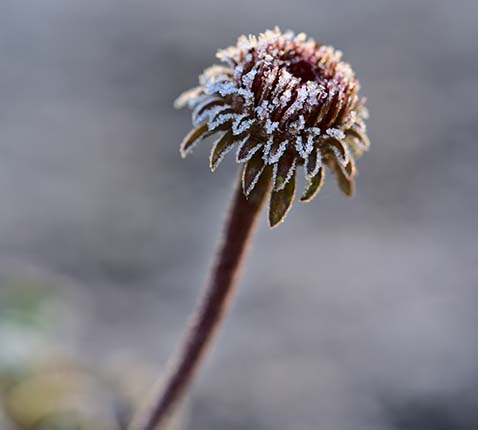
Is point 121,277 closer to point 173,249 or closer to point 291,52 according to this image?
point 173,249

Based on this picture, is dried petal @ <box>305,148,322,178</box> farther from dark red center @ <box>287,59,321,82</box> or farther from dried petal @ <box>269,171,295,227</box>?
dark red center @ <box>287,59,321,82</box>

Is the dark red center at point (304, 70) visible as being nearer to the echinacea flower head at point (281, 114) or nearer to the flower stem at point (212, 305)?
the echinacea flower head at point (281, 114)

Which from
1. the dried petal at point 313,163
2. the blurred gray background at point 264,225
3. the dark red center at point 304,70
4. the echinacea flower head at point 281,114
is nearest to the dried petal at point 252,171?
the echinacea flower head at point 281,114

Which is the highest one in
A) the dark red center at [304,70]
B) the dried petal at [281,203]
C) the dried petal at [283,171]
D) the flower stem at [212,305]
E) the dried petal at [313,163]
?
the dark red center at [304,70]

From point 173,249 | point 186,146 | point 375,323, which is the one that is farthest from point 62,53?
point 186,146

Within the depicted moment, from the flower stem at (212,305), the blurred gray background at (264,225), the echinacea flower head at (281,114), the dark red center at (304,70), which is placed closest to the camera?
the echinacea flower head at (281,114)

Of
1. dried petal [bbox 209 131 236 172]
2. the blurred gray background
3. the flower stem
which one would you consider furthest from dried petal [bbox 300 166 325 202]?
the blurred gray background
